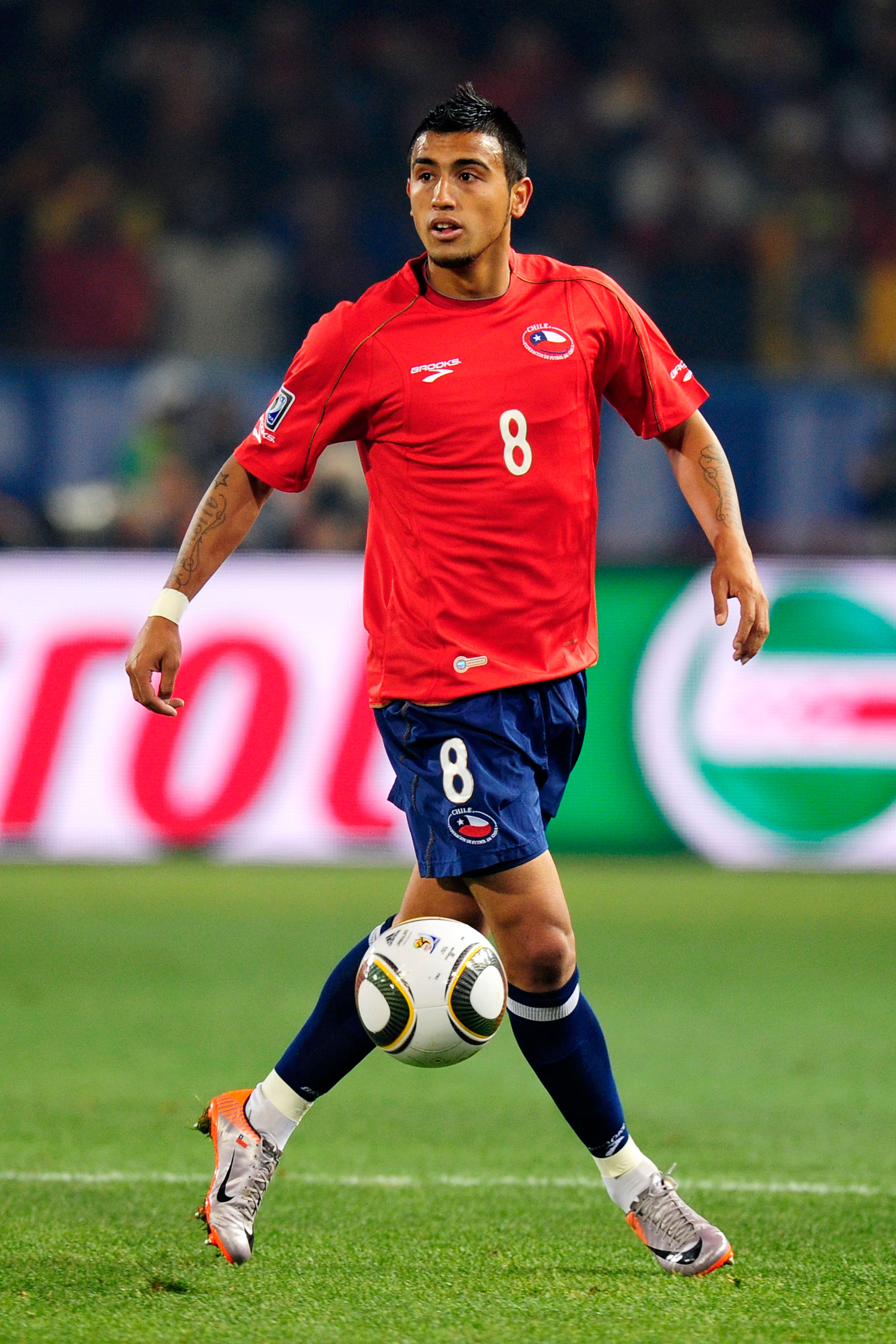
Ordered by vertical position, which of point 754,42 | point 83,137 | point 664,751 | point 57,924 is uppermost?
point 754,42

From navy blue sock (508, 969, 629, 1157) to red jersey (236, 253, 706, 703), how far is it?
2.04ft

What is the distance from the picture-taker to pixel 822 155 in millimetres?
14016

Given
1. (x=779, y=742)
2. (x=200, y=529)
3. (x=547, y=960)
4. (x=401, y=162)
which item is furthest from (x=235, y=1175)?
(x=401, y=162)

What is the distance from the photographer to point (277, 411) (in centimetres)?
345

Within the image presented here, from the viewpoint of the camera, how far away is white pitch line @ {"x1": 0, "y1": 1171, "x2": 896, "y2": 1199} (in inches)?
162

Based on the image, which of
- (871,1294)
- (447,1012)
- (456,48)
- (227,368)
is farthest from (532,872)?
(456,48)

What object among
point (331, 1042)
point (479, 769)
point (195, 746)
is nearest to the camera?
point (479, 769)

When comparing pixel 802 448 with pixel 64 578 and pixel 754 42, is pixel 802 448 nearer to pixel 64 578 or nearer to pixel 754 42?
pixel 64 578

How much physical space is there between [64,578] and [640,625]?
2818 millimetres

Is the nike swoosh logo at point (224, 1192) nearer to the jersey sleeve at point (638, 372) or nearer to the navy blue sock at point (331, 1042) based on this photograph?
the navy blue sock at point (331, 1042)

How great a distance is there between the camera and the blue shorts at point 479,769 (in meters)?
3.32

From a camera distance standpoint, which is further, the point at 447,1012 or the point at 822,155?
the point at 822,155

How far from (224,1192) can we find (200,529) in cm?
126

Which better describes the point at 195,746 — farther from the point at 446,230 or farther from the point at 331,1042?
the point at 446,230
